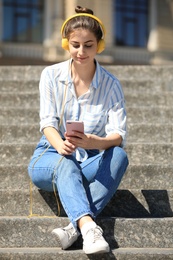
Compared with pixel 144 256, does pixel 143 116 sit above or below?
below

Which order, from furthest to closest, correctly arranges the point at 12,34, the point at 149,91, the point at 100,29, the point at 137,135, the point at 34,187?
the point at 12,34, the point at 149,91, the point at 137,135, the point at 34,187, the point at 100,29

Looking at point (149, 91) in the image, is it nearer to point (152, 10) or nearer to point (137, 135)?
point (137, 135)

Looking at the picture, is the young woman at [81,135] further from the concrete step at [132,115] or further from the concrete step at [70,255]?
the concrete step at [132,115]

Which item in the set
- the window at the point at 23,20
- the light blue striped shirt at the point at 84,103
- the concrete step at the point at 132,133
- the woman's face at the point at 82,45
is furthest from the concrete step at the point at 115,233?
the window at the point at 23,20

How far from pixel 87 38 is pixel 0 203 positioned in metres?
1.18

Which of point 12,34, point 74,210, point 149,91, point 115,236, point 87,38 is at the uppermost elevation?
point 87,38

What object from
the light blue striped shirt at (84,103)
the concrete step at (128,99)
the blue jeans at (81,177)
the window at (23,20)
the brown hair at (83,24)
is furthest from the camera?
the window at (23,20)

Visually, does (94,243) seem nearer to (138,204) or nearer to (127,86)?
(138,204)

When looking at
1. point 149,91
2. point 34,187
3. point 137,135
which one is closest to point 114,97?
point 34,187

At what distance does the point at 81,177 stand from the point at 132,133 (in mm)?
1806

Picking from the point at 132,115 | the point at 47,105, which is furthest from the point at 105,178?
the point at 132,115

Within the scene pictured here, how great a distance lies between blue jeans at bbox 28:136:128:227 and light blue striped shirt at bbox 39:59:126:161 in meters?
0.19

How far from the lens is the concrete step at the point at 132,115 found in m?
5.61

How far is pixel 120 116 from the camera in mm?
3807
